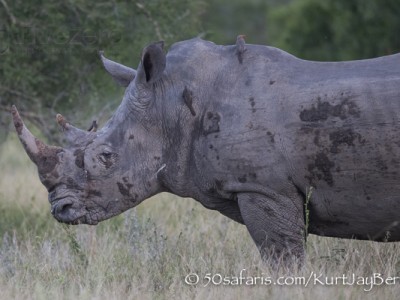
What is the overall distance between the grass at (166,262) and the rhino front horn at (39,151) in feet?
2.34

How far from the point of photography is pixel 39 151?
6441 mm

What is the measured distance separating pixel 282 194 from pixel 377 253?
1170mm

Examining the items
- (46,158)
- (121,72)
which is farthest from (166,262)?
(121,72)

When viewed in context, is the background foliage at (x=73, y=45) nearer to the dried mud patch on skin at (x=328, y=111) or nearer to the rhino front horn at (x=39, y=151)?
the rhino front horn at (x=39, y=151)

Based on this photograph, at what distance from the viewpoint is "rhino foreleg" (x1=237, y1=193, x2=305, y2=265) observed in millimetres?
5977

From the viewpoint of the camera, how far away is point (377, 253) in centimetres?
679

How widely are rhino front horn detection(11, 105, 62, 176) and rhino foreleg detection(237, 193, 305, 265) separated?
122 cm

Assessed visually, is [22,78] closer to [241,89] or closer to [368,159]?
[241,89]

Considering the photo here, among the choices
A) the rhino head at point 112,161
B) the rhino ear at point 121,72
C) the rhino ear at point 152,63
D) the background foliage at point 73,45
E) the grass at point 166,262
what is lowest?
the grass at point 166,262

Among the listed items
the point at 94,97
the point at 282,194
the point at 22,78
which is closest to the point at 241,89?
the point at 282,194

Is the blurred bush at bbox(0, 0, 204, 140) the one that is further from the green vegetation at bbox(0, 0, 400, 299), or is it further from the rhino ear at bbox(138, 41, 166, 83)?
the rhino ear at bbox(138, 41, 166, 83)

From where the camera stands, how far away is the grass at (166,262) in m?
5.86

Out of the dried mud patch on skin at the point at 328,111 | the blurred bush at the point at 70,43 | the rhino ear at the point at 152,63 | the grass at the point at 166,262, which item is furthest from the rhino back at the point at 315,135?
the blurred bush at the point at 70,43

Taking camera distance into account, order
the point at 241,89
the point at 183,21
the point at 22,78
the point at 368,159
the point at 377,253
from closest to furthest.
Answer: the point at 368,159 → the point at 241,89 → the point at 377,253 → the point at 22,78 → the point at 183,21
